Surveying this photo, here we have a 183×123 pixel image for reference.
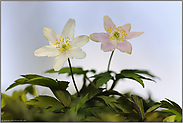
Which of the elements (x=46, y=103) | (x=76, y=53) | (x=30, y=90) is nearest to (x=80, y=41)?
(x=76, y=53)

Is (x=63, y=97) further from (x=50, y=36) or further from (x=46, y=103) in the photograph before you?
(x=50, y=36)

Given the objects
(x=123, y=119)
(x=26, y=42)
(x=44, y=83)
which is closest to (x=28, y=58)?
(x=26, y=42)

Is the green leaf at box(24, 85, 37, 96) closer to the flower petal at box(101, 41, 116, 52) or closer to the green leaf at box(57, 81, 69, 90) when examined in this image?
the green leaf at box(57, 81, 69, 90)

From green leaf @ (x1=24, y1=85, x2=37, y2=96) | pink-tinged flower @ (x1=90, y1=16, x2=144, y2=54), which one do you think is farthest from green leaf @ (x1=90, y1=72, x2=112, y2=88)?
green leaf @ (x1=24, y1=85, x2=37, y2=96)

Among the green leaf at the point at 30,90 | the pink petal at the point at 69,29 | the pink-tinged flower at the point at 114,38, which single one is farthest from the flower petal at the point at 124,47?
the green leaf at the point at 30,90

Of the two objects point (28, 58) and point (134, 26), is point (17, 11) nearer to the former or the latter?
point (28, 58)

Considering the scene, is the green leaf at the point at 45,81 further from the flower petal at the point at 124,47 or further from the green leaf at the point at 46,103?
the flower petal at the point at 124,47
